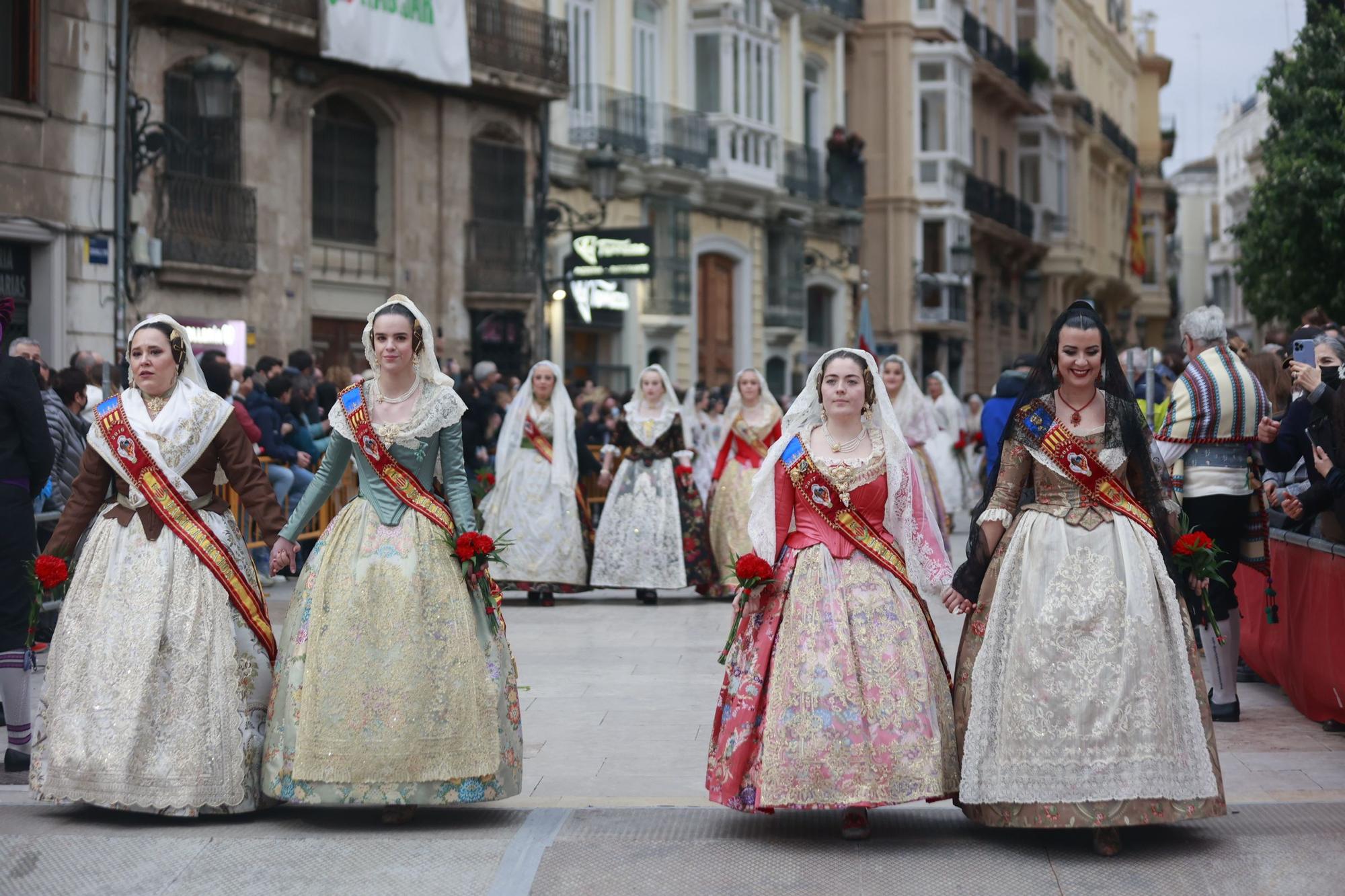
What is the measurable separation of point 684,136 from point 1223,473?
2113cm

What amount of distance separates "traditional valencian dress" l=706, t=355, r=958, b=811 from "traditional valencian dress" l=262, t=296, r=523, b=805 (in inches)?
32.7

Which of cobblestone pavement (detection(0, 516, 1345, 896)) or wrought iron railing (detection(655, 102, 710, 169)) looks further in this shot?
wrought iron railing (detection(655, 102, 710, 169))

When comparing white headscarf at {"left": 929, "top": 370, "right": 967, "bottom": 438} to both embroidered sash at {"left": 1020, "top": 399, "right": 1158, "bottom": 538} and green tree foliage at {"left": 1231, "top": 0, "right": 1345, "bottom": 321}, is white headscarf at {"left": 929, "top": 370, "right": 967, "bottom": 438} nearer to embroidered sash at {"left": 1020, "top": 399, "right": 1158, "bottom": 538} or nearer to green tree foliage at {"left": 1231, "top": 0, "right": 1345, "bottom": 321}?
green tree foliage at {"left": 1231, "top": 0, "right": 1345, "bottom": 321}

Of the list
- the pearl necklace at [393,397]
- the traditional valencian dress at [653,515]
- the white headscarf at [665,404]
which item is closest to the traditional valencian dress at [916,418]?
the white headscarf at [665,404]

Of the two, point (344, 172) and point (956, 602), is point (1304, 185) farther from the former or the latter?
point (956, 602)

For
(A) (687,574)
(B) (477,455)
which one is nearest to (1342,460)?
(A) (687,574)

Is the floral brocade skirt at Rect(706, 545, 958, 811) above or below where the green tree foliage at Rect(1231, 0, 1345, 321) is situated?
below

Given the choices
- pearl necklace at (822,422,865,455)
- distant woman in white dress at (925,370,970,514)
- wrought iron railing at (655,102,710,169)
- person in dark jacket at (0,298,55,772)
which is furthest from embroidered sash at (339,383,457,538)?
wrought iron railing at (655,102,710,169)

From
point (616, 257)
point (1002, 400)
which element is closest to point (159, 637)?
point (1002, 400)

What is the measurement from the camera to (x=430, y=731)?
21.1 ft

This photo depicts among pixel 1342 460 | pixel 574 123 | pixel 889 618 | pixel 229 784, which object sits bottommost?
pixel 229 784

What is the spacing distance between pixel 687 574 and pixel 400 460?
7635 mm

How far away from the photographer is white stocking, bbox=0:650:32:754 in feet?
24.9

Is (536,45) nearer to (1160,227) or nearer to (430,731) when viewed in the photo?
(430,731)
